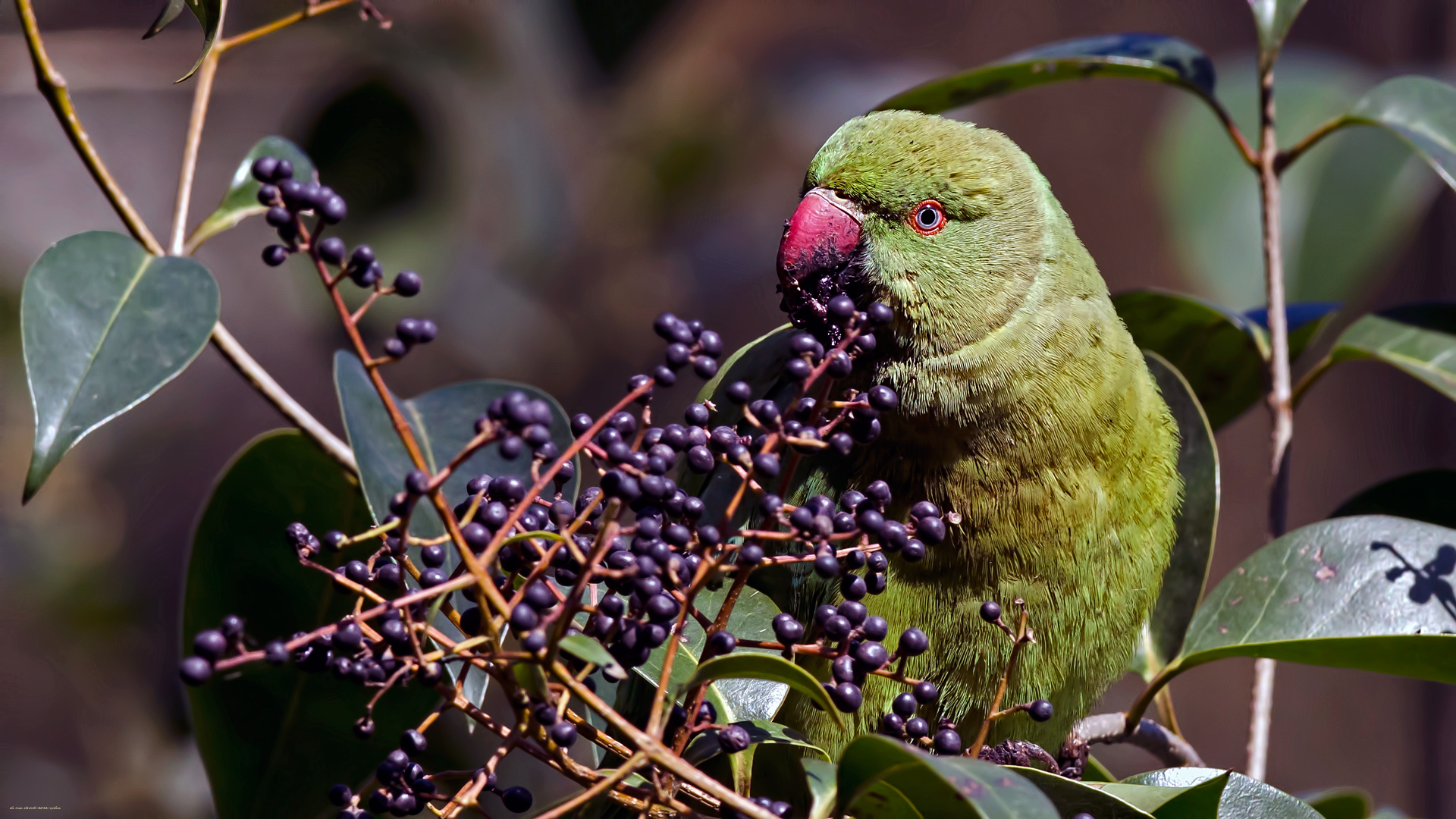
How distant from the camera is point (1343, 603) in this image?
3.74 ft

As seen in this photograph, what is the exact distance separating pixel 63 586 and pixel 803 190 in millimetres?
1790

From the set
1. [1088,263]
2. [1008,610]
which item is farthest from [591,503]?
[1088,263]

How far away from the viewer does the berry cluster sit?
2.29 ft

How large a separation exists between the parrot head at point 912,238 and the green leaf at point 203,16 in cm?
58

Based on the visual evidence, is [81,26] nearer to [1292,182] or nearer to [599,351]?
[599,351]

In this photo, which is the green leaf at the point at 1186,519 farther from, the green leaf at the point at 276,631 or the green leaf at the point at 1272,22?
the green leaf at the point at 276,631

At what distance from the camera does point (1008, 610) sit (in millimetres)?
1231

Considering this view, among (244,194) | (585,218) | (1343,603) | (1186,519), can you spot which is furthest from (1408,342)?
(585,218)

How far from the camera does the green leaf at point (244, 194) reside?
1148 millimetres

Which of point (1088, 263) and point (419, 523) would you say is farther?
point (1088, 263)

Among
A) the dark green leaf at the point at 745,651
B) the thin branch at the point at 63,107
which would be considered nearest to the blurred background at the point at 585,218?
the thin branch at the point at 63,107

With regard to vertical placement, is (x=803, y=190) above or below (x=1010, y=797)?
above

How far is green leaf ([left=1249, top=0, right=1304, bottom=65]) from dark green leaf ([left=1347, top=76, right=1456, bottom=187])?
4.9 inches

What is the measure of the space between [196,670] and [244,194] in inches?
26.9
